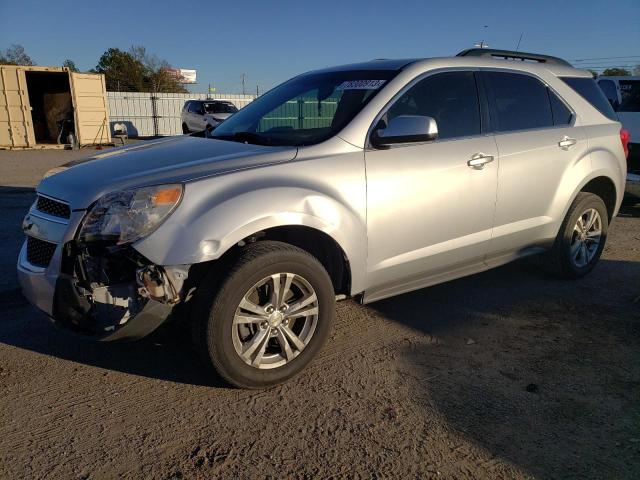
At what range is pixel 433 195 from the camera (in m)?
3.40

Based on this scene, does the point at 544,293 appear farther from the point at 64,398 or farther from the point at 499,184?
the point at 64,398

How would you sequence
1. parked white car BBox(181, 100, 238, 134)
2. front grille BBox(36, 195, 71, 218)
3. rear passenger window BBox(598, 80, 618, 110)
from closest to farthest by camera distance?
1. front grille BBox(36, 195, 71, 218)
2. rear passenger window BBox(598, 80, 618, 110)
3. parked white car BBox(181, 100, 238, 134)

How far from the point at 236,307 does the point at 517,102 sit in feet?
9.42

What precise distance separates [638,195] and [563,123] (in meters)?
3.88

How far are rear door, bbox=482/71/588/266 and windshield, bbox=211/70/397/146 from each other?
1.08 metres

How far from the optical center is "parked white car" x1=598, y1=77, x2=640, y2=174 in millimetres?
9180

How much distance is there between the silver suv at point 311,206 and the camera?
261 centimetres

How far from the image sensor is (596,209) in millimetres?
4715

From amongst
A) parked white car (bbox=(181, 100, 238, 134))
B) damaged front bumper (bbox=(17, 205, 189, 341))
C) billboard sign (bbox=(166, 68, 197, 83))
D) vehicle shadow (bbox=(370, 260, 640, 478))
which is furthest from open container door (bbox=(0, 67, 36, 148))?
billboard sign (bbox=(166, 68, 197, 83))

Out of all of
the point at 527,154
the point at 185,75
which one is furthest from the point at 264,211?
the point at 185,75

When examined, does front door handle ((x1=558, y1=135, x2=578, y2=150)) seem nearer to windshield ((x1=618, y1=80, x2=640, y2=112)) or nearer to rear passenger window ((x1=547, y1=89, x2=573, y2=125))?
rear passenger window ((x1=547, y1=89, x2=573, y2=125))

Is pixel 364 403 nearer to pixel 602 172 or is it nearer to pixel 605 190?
pixel 602 172

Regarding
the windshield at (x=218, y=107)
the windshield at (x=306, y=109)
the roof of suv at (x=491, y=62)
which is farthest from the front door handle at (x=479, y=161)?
the windshield at (x=218, y=107)

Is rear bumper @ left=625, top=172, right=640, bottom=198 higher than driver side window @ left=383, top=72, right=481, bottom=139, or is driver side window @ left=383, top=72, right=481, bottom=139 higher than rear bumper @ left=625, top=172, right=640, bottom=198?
driver side window @ left=383, top=72, right=481, bottom=139
